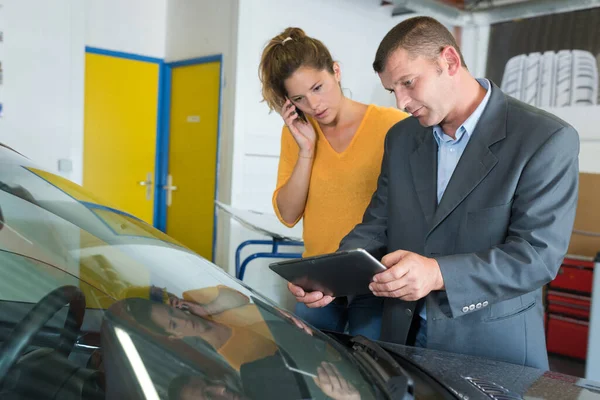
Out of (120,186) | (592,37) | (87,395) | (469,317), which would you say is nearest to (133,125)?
(120,186)

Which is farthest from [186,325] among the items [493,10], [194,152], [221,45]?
[493,10]

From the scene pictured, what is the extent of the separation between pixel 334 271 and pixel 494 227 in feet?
1.37

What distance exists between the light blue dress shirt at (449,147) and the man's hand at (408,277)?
8.7 inches

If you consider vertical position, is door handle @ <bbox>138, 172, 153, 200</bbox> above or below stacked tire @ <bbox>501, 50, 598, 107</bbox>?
below

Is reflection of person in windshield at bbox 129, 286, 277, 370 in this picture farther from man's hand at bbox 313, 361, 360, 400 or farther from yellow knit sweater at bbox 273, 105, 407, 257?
yellow knit sweater at bbox 273, 105, 407, 257

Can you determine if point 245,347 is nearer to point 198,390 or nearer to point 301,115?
point 198,390

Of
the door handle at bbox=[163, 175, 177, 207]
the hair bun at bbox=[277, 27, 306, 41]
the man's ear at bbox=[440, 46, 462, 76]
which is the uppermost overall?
the hair bun at bbox=[277, 27, 306, 41]

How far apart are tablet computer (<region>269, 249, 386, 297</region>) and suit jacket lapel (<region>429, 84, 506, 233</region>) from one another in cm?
27

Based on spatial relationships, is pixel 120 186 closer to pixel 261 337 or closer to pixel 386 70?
pixel 386 70

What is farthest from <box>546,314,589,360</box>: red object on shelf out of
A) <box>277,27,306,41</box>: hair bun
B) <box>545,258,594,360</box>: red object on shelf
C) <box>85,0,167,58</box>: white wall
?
<box>85,0,167,58</box>: white wall

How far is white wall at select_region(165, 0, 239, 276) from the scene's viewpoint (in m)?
5.16

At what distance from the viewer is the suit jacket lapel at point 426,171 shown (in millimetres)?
1586

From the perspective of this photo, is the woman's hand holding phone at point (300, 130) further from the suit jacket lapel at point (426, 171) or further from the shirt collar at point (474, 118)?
the shirt collar at point (474, 118)

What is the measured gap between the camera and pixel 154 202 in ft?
20.4
